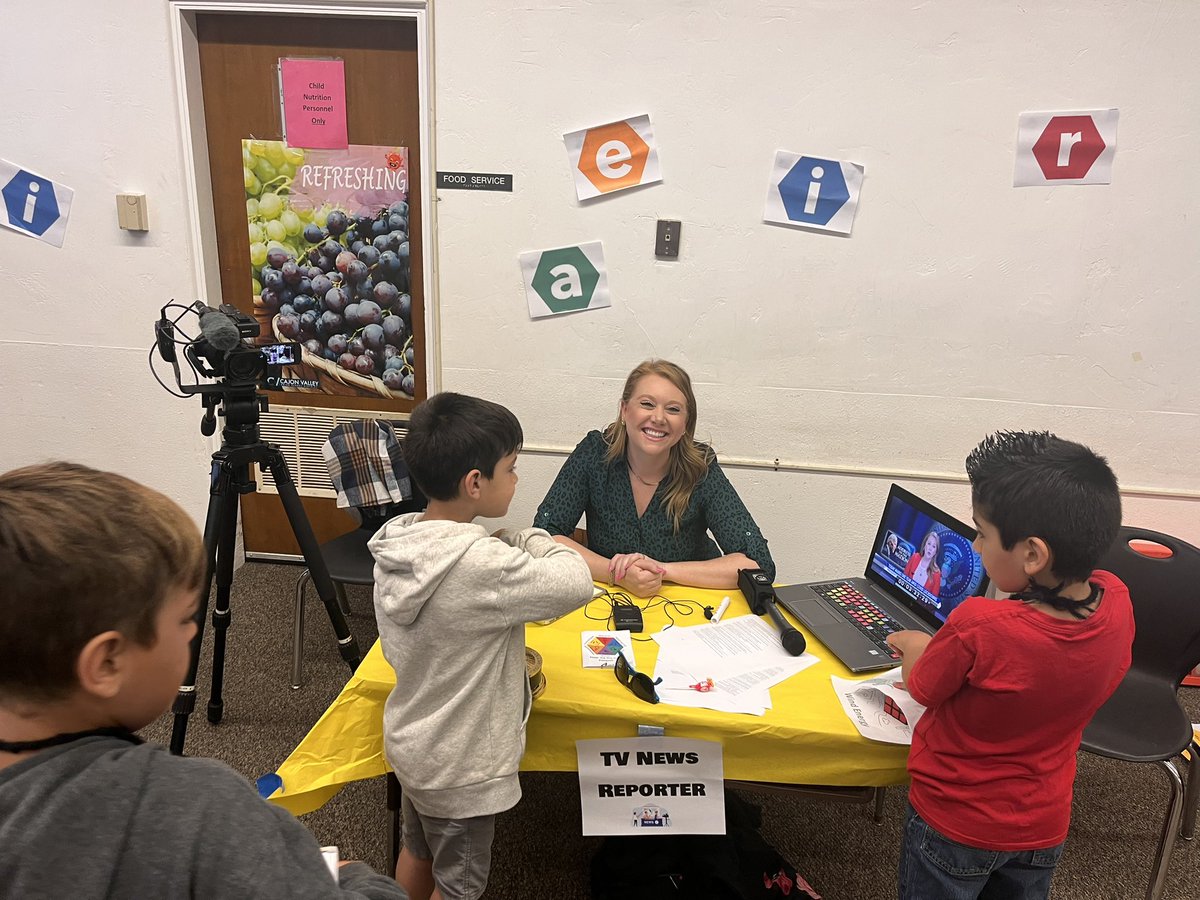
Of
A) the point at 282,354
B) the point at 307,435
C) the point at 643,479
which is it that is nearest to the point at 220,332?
the point at 282,354

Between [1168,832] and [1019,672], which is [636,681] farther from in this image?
[1168,832]

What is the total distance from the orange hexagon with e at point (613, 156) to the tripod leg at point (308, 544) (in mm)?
1406

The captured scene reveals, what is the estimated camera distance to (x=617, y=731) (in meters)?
1.27

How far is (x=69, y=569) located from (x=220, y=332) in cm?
138

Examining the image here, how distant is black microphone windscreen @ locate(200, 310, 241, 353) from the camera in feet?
5.69

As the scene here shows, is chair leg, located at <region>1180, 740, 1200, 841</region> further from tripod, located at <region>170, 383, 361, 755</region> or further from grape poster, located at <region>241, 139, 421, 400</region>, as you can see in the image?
grape poster, located at <region>241, 139, 421, 400</region>

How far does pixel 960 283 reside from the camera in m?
2.48

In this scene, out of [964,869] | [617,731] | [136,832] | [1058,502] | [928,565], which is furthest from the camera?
[928,565]

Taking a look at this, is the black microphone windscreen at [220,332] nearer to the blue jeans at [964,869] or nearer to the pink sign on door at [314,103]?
the pink sign on door at [314,103]

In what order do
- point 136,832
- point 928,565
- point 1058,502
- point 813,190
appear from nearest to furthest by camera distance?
1. point 136,832
2. point 1058,502
3. point 928,565
4. point 813,190

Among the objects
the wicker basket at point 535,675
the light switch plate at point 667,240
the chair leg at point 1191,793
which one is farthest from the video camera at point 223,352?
the chair leg at point 1191,793

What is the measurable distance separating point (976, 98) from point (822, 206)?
1.86 ft

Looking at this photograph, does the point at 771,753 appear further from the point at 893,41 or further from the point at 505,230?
the point at 893,41

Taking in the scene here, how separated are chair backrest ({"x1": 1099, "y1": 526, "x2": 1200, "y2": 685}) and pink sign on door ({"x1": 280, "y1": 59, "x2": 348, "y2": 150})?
2.85m
